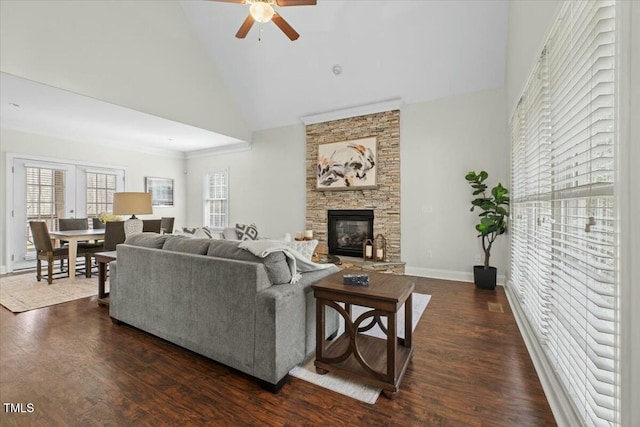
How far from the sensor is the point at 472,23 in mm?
3854

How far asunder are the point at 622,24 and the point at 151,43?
5.77 m

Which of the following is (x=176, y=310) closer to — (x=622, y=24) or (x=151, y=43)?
(x=622, y=24)

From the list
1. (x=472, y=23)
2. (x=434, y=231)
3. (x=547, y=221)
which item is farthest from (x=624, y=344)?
(x=472, y=23)

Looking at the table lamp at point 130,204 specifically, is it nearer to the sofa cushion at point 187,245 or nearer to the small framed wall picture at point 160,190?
the sofa cushion at point 187,245

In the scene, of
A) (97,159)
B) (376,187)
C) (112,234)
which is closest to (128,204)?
(112,234)

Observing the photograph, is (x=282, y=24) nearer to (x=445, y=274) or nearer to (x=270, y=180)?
(x=270, y=180)

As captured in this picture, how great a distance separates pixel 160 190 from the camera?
753cm

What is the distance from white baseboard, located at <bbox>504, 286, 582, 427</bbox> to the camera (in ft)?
4.77

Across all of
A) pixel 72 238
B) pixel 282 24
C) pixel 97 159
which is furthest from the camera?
pixel 97 159

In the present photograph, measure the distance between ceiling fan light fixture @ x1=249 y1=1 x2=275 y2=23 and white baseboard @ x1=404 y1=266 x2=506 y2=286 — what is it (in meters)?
4.17

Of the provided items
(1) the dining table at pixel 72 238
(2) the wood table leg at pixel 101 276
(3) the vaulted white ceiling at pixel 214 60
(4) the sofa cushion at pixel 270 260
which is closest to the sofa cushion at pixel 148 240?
(4) the sofa cushion at pixel 270 260

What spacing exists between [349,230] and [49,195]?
19.6ft

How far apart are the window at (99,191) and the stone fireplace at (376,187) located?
4.73 metres

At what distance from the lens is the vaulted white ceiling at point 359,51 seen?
12.9ft
